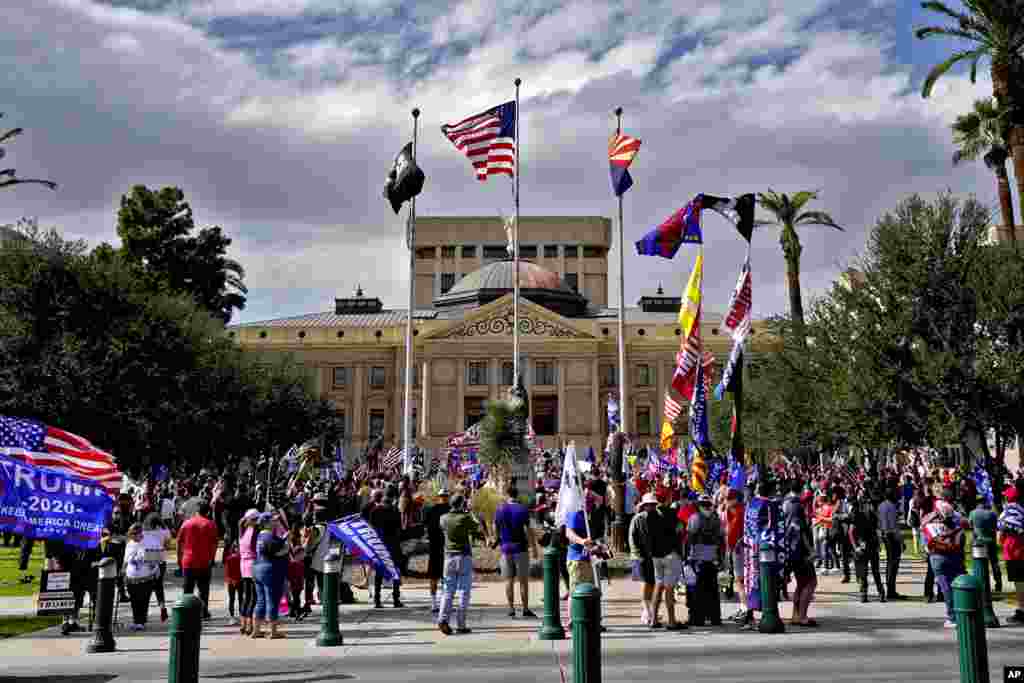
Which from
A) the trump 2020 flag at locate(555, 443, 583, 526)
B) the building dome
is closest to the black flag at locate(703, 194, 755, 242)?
the trump 2020 flag at locate(555, 443, 583, 526)

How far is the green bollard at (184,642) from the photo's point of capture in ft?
22.6

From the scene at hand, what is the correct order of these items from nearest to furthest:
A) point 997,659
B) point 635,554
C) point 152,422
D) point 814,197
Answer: point 997,659 < point 635,554 < point 152,422 < point 814,197

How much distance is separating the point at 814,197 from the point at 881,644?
3605cm

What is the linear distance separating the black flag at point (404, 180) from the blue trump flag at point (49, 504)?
74.1 feet

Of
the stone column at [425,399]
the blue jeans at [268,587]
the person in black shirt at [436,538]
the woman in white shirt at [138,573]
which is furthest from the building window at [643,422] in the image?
the blue jeans at [268,587]

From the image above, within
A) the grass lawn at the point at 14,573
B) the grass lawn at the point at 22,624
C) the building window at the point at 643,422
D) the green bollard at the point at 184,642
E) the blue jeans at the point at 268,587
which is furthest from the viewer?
the building window at the point at 643,422

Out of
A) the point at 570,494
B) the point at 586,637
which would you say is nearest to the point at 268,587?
the point at 570,494

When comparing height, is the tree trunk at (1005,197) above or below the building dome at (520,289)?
below

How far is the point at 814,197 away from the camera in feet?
143

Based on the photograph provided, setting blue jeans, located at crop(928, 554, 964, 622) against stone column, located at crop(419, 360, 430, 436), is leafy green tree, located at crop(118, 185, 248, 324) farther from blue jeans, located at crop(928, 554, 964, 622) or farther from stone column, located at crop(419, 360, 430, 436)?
blue jeans, located at crop(928, 554, 964, 622)

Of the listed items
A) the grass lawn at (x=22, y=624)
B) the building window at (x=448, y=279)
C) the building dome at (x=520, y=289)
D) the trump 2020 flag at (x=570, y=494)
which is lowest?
the grass lawn at (x=22, y=624)

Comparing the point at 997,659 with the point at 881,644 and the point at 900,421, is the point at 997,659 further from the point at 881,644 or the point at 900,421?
the point at 900,421

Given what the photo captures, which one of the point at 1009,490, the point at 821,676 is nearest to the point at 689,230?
the point at 1009,490

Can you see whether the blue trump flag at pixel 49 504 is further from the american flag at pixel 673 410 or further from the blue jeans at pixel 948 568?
the american flag at pixel 673 410
